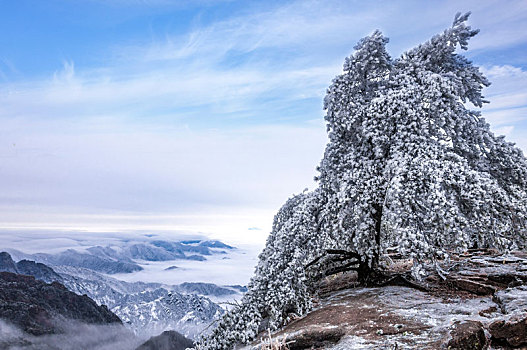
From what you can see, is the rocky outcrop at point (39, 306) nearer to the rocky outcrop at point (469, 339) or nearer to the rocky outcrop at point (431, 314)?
the rocky outcrop at point (431, 314)

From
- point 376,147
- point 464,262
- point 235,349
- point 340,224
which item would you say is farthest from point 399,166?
point 235,349

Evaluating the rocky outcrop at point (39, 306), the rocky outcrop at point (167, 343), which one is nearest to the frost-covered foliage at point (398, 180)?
the rocky outcrop at point (167, 343)

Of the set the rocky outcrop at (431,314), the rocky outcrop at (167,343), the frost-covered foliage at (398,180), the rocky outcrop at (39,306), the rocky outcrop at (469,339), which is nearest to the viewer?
the rocky outcrop at (469,339)

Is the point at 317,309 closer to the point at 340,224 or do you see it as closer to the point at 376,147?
the point at 340,224

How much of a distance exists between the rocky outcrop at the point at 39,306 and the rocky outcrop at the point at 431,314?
6250 inches

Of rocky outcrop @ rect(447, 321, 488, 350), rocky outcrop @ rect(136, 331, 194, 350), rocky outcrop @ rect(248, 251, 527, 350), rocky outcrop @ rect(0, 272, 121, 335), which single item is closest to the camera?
rocky outcrop @ rect(447, 321, 488, 350)

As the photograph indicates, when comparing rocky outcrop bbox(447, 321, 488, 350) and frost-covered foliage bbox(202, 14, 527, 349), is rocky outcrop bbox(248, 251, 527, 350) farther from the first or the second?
frost-covered foliage bbox(202, 14, 527, 349)

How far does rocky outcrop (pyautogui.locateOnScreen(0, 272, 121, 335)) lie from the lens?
136 m

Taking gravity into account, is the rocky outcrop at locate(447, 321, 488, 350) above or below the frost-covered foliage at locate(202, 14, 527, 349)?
below

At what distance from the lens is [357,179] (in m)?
7.98

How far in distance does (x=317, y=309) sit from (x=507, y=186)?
18.1ft

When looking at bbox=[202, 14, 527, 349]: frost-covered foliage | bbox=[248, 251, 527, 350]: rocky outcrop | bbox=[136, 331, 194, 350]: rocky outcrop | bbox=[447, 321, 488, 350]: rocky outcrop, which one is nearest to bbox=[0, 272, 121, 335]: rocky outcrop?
bbox=[136, 331, 194, 350]: rocky outcrop

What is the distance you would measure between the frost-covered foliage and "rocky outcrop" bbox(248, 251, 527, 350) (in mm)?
805

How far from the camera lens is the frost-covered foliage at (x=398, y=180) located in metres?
6.98
